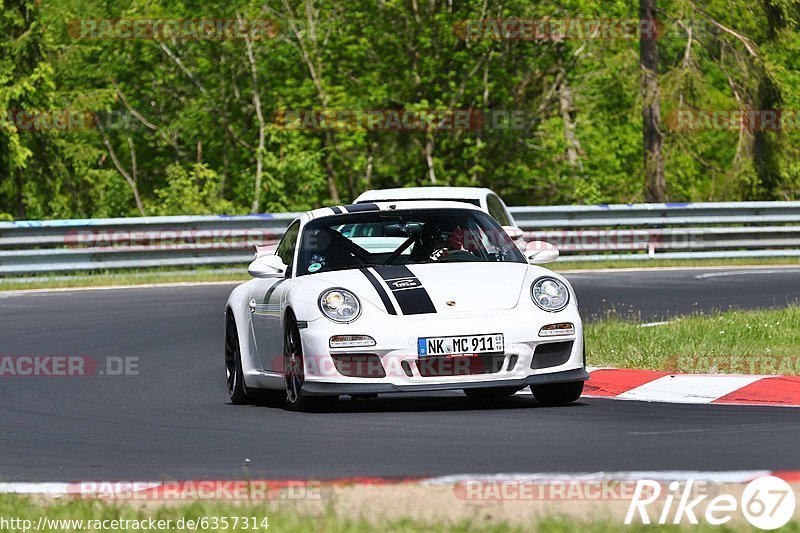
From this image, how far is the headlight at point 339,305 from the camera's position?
A: 9844mm

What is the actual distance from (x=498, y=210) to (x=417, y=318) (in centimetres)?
822

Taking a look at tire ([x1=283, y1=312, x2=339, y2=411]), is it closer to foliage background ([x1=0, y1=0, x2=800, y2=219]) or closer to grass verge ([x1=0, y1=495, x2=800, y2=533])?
grass verge ([x1=0, y1=495, x2=800, y2=533])

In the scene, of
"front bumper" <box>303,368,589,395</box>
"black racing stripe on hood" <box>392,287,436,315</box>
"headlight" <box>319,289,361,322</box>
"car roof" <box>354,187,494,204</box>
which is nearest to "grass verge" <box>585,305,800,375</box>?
"front bumper" <box>303,368,589,395</box>

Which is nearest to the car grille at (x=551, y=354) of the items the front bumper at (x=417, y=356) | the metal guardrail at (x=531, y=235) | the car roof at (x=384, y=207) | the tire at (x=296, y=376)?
the front bumper at (x=417, y=356)

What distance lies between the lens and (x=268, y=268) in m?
10.8

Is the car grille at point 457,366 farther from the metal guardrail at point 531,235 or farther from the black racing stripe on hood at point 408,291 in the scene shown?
the metal guardrail at point 531,235

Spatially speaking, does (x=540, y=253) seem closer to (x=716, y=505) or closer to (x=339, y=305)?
(x=339, y=305)

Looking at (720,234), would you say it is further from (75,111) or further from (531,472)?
(531,472)

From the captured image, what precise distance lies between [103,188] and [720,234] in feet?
55.9

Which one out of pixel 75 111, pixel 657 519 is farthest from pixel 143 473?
pixel 75 111

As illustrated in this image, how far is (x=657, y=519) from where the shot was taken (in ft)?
18.9

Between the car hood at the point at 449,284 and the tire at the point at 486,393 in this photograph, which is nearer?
the car hood at the point at 449,284

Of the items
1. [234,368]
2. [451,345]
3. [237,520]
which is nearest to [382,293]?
[451,345]

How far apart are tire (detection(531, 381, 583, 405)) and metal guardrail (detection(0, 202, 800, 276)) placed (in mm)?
14581
